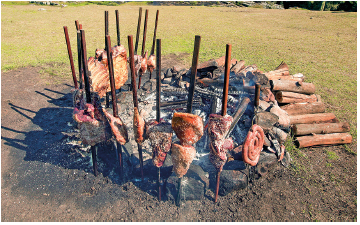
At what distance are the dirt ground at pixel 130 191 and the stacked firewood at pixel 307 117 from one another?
0.23 meters

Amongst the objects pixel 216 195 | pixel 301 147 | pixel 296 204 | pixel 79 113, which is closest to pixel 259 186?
pixel 296 204

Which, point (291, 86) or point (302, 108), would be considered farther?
point (291, 86)

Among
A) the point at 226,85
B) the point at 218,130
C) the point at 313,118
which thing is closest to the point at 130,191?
the point at 218,130

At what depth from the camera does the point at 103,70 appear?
3.93m

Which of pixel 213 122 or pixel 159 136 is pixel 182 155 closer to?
pixel 159 136

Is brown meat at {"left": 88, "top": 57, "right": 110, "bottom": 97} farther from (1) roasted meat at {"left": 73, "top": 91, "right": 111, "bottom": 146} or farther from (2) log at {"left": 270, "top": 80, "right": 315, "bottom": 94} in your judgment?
(2) log at {"left": 270, "top": 80, "right": 315, "bottom": 94}

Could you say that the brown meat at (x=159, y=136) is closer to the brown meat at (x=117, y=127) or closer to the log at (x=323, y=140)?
the brown meat at (x=117, y=127)

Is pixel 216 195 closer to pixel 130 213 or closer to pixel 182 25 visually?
pixel 130 213

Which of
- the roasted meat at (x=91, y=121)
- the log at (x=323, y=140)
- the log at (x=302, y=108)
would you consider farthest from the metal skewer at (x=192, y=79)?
the log at (x=302, y=108)

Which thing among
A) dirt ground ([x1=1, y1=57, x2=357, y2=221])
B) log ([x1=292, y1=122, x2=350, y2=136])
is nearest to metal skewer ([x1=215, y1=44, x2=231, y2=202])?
dirt ground ([x1=1, y1=57, x2=357, y2=221])

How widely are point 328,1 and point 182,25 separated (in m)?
21.1

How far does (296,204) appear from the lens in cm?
364

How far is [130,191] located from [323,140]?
14.2 ft

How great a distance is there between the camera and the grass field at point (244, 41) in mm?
8727
